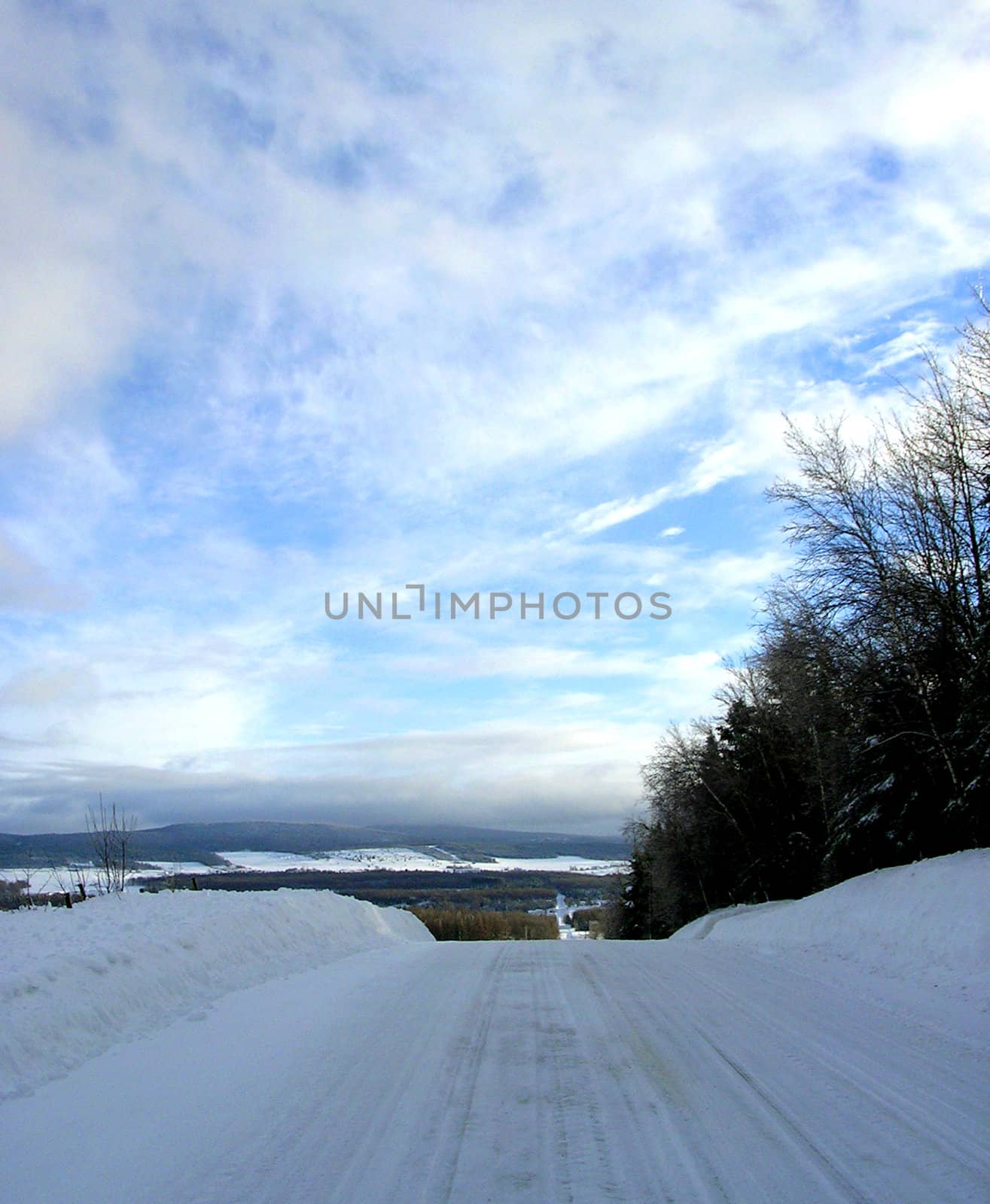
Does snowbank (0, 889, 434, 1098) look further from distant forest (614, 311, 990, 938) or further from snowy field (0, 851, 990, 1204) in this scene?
distant forest (614, 311, 990, 938)

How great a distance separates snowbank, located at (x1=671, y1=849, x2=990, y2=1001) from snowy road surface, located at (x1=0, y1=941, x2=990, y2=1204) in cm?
158

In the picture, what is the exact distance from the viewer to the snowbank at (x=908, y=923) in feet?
35.4

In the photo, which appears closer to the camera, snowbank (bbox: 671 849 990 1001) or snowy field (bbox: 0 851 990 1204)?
snowy field (bbox: 0 851 990 1204)

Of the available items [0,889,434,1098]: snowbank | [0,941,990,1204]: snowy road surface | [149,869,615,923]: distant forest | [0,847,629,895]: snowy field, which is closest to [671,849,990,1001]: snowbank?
[0,941,990,1204]: snowy road surface

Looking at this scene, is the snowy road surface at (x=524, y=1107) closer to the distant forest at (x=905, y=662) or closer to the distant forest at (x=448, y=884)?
the distant forest at (x=905, y=662)

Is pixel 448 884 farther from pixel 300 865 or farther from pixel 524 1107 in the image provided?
pixel 524 1107

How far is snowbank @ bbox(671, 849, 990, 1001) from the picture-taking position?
10.8 metres

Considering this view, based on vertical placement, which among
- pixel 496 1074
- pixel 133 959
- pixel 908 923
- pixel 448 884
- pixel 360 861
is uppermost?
pixel 133 959

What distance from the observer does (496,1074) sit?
6.73 meters

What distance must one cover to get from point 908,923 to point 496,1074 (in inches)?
339

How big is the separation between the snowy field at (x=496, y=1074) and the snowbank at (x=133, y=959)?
0.04 m

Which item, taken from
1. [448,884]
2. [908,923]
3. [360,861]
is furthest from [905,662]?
[360,861]

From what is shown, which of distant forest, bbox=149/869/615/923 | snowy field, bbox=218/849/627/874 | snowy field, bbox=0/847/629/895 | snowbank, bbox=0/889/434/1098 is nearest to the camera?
snowbank, bbox=0/889/434/1098

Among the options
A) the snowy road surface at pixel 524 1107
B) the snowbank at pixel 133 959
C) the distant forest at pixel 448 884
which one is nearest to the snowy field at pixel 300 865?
the distant forest at pixel 448 884
